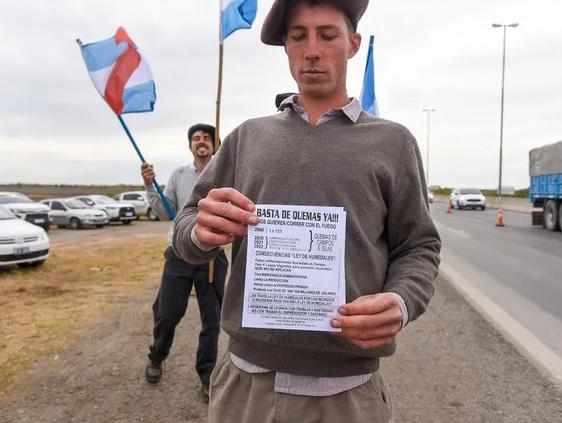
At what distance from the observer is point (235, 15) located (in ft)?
12.5

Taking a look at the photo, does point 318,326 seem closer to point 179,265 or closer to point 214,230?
point 214,230

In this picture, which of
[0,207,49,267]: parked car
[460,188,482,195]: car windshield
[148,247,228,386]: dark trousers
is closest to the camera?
[148,247,228,386]: dark trousers

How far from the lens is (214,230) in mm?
1548

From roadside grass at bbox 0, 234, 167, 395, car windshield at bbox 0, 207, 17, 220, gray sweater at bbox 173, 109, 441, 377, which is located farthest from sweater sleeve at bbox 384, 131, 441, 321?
car windshield at bbox 0, 207, 17, 220

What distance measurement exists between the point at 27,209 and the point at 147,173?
19.7 m

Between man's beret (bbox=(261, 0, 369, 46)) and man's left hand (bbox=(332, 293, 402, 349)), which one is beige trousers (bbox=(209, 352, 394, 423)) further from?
man's beret (bbox=(261, 0, 369, 46))

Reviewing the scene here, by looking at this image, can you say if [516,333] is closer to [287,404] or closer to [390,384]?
[390,384]

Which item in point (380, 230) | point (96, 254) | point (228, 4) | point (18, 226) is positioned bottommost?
point (96, 254)

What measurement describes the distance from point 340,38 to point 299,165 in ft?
1.46

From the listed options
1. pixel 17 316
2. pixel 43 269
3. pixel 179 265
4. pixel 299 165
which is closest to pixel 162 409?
pixel 179 265

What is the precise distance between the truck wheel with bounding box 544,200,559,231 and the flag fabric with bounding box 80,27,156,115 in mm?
17704

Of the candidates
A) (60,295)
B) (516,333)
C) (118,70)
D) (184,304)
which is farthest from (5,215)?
(516,333)

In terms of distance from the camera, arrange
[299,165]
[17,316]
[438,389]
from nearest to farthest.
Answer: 1. [299,165]
2. [438,389]
3. [17,316]

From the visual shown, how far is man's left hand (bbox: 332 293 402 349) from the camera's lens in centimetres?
144
